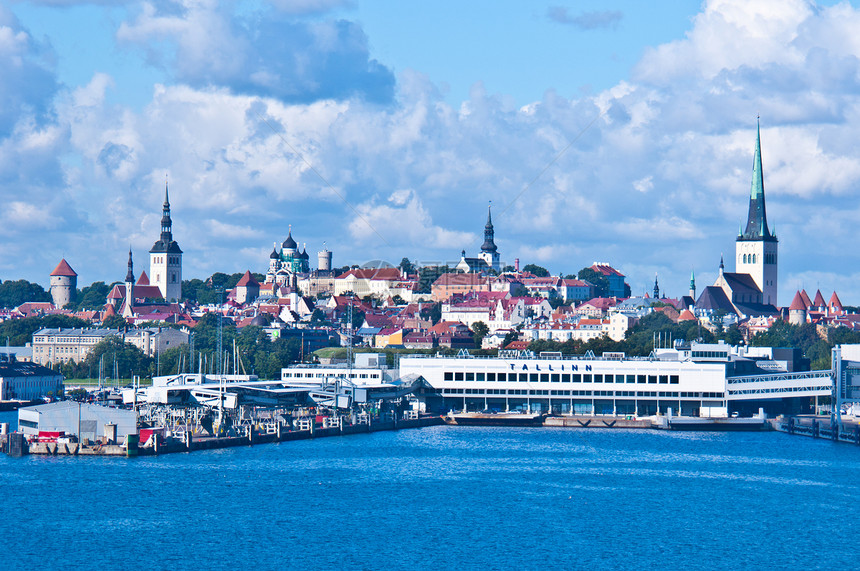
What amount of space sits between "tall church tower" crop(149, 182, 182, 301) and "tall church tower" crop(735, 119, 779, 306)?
67100mm

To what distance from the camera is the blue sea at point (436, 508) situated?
37.5 m

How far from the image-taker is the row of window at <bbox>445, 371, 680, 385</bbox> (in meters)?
72.6

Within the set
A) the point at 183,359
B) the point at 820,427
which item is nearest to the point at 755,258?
the point at 183,359

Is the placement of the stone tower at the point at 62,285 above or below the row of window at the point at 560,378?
above

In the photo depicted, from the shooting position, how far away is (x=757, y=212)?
6422 inches

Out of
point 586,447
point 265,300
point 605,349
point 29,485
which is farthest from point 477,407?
point 265,300

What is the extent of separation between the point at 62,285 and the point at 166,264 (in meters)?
14.6

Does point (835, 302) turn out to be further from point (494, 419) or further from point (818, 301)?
point (494, 419)

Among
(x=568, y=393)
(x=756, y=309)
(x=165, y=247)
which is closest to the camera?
(x=568, y=393)

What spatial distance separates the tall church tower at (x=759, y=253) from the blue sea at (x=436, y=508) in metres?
105

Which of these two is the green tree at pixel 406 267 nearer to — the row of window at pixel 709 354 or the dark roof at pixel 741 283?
the dark roof at pixel 741 283

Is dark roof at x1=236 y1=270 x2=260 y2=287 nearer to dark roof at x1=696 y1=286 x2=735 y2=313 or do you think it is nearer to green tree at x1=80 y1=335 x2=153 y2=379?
dark roof at x1=696 y1=286 x2=735 y2=313

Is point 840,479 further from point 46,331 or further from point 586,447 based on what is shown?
point 46,331

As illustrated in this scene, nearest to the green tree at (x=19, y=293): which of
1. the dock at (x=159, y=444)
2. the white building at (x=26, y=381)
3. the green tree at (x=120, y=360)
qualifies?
the green tree at (x=120, y=360)
